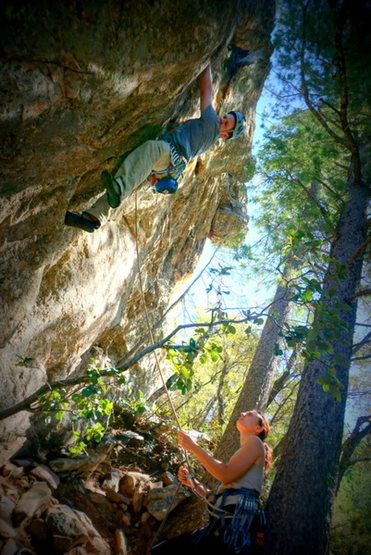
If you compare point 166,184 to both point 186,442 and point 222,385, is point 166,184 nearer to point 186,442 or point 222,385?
point 186,442

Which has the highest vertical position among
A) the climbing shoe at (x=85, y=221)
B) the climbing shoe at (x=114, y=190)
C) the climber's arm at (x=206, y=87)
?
the climber's arm at (x=206, y=87)

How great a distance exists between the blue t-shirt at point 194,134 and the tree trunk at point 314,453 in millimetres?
1926

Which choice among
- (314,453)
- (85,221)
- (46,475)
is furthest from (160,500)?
(85,221)

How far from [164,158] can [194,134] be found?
532mm

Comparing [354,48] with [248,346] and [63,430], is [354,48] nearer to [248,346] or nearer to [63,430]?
[63,430]

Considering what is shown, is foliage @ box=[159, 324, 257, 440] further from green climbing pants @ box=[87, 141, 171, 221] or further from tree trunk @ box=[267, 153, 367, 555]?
green climbing pants @ box=[87, 141, 171, 221]

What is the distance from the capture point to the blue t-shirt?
2.99 meters

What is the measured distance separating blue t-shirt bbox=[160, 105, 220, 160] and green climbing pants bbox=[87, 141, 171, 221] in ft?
0.82

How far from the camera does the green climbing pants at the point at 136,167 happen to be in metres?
2.41

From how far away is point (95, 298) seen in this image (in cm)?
431

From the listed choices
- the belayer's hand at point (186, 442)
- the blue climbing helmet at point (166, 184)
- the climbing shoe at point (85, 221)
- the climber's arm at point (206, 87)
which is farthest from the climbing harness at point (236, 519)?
the climber's arm at point (206, 87)

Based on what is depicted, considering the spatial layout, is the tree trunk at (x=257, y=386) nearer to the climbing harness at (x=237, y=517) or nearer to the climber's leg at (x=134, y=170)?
the climbing harness at (x=237, y=517)

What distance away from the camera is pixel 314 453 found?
3.32 metres

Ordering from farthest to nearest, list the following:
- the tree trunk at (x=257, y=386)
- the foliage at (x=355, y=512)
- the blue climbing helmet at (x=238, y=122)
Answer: the foliage at (x=355, y=512) → the tree trunk at (x=257, y=386) → the blue climbing helmet at (x=238, y=122)
